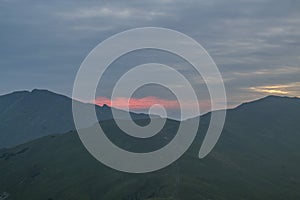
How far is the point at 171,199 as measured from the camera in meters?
197

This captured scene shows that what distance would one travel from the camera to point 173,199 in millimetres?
198250

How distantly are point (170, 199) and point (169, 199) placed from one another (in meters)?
0.74

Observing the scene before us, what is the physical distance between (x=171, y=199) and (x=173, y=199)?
6.22 ft

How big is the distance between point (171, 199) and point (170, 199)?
3.46ft

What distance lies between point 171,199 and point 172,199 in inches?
33.0

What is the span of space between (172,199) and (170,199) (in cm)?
189

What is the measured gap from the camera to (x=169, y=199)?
195375 millimetres

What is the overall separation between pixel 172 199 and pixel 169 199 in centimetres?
262

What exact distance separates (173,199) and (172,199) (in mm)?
1060

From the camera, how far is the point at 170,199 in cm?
19588

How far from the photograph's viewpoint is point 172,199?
197m
